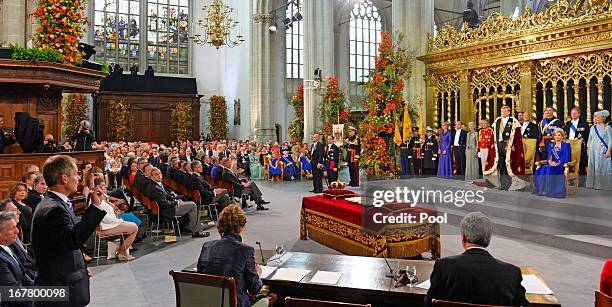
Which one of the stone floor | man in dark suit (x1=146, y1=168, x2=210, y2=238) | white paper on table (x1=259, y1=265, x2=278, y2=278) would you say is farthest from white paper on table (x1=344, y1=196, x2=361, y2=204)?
white paper on table (x1=259, y1=265, x2=278, y2=278)

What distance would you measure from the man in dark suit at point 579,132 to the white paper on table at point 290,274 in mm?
7359

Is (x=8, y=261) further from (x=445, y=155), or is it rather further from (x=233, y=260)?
(x=445, y=155)

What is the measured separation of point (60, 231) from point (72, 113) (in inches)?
893

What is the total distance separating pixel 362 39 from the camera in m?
30.7

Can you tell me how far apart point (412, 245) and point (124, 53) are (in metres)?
25.3

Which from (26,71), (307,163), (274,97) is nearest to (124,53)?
(274,97)

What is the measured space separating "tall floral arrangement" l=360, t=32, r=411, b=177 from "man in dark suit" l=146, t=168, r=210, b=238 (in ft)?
15.5

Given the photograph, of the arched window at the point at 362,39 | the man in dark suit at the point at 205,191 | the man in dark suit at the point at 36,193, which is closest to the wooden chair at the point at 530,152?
the man in dark suit at the point at 205,191

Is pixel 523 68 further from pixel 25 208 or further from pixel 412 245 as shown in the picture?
pixel 25 208

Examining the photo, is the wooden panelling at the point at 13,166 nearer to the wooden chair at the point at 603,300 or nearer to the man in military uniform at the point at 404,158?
the man in military uniform at the point at 404,158

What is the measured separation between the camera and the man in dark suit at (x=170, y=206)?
25.7ft

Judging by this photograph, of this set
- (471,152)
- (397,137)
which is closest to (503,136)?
(471,152)

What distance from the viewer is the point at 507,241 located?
746 centimetres

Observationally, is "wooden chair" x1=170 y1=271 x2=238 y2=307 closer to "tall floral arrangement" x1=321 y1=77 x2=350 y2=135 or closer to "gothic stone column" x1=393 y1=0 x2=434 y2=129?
"gothic stone column" x1=393 y1=0 x2=434 y2=129
